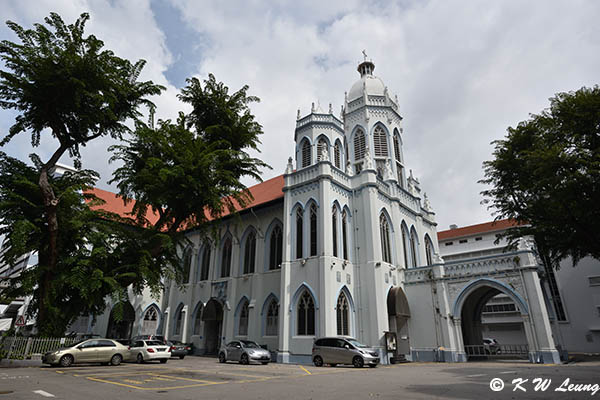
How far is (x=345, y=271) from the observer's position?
65.6 ft

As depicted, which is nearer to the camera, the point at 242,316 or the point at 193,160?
the point at 193,160

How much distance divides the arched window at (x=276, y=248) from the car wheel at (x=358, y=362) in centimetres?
885

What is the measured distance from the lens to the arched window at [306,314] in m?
18.8

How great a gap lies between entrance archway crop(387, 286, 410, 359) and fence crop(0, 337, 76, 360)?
54.6 ft

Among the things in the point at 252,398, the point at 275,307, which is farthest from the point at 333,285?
the point at 252,398

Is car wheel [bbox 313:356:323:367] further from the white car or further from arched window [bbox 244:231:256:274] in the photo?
arched window [bbox 244:231:256:274]

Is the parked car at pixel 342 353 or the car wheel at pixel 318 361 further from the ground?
the parked car at pixel 342 353

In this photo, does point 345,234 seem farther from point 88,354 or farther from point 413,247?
point 88,354

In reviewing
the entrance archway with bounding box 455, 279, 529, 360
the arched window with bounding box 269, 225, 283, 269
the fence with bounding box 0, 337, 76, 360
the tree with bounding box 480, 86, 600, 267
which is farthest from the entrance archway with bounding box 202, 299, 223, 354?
the tree with bounding box 480, 86, 600, 267

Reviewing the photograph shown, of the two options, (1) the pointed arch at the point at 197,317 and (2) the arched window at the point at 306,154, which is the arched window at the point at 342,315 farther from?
(1) the pointed arch at the point at 197,317

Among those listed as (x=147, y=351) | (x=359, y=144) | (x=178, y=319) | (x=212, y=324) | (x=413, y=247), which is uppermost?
(x=359, y=144)

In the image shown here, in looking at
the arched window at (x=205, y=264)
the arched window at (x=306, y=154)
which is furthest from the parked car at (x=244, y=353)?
the arched window at (x=306, y=154)

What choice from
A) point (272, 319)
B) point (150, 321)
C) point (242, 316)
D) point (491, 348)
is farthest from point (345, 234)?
point (150, 321)

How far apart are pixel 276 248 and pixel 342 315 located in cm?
664
